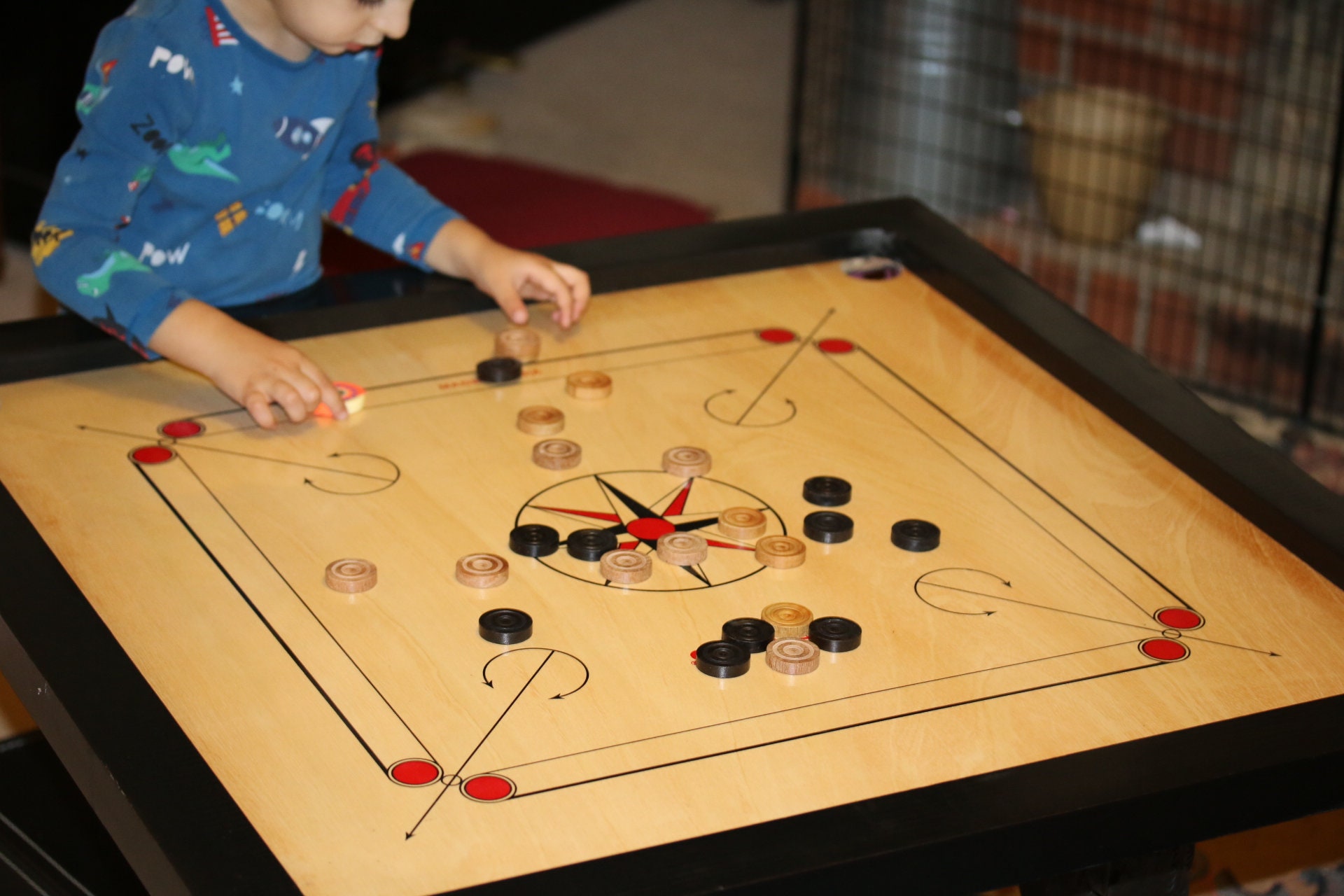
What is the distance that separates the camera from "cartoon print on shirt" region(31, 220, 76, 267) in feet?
5.09

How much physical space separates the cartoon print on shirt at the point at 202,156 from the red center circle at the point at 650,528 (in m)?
0.66

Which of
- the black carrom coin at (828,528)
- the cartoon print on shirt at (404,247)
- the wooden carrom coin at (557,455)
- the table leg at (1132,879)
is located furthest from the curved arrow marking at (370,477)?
the table leg at (1132,879)

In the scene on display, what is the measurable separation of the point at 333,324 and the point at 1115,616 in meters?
0.85

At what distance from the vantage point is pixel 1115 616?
1218 millimetres

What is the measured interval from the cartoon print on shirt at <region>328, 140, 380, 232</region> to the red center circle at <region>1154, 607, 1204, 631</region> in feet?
3.45

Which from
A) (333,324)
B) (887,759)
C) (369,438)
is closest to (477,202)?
(333,324)

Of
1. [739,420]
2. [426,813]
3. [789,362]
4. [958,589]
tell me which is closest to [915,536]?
[958,589]

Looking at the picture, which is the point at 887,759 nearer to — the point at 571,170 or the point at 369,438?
the point at 369,438

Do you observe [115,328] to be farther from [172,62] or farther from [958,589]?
[958,589]

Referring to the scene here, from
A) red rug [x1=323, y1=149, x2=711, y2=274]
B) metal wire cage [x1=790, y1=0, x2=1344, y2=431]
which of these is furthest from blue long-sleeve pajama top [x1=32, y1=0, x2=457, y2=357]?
metal wire cage [x1=790, y1=0, x2=1344, y2=431]

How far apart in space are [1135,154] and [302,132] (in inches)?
77.4

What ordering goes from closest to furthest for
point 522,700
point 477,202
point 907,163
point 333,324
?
point 522,700 < point 333,324 < point 477,202 < point 907,163

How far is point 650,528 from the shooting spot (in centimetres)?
132

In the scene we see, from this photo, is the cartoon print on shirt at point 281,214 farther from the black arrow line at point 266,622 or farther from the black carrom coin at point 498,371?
the black arrow line at point 266,622
